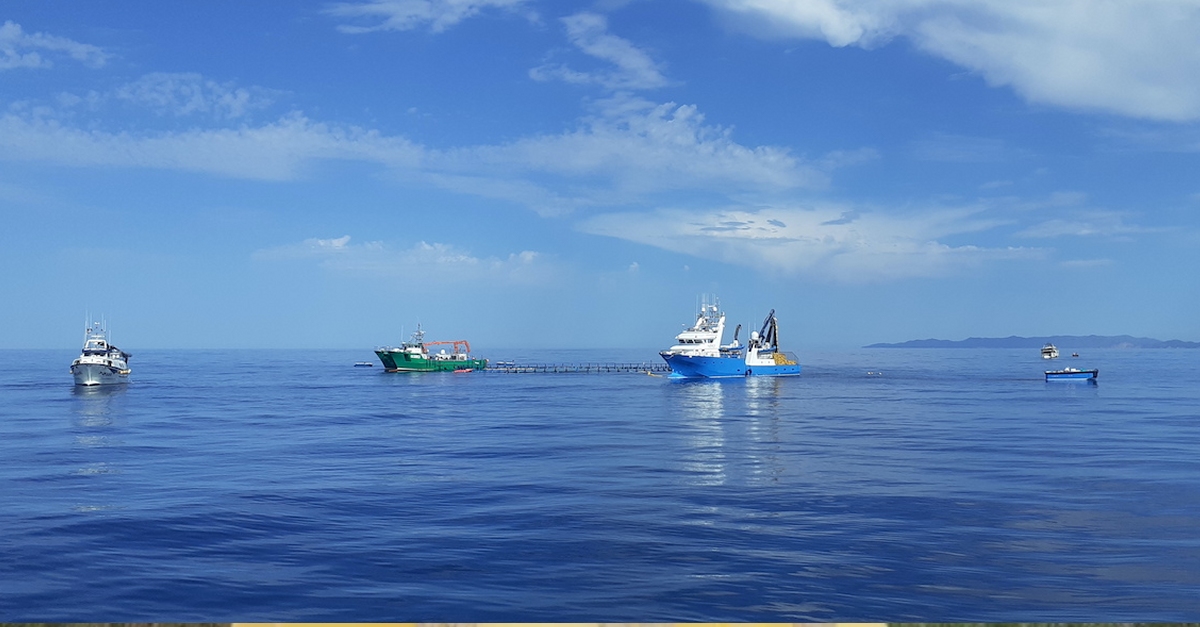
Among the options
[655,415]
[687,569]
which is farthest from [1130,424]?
[687,569]

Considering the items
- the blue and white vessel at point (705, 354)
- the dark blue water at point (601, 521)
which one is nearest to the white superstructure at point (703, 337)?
the blue and white vessel at point (705, 354)

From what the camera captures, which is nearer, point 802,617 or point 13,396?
point 802,617

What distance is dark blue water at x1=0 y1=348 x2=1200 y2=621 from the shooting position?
15.5 m

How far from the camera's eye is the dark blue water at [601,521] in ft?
50.9

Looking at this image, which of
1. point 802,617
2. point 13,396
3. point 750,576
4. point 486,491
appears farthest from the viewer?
point 13,396

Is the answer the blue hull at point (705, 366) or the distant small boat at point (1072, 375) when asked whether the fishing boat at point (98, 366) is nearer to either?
the blue hull at point (705, 366)

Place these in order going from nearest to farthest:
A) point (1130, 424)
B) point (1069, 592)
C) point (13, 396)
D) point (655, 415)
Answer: point (1069, 592) < point (1130, 424) < point (655, 415) < point (13, 396)

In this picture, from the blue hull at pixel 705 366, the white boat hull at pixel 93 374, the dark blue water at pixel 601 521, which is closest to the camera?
the dark blue water at pixel 601 521

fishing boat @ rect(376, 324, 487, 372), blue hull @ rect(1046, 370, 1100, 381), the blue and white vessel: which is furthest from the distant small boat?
fishing boat @ rect(376, 324, 487, 372)

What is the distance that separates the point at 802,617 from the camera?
14.5 m

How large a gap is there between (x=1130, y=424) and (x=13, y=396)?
3833 inches

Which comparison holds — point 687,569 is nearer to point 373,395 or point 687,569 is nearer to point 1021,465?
point 1021,465

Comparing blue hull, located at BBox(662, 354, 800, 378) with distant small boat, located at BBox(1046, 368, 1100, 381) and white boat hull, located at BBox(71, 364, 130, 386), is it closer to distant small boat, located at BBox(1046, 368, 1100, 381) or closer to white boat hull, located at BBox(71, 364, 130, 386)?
distant small boat, located at BBox(1046, 368, 1100, 381)

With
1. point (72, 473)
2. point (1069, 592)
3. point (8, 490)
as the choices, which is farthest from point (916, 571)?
point (72, 473)
